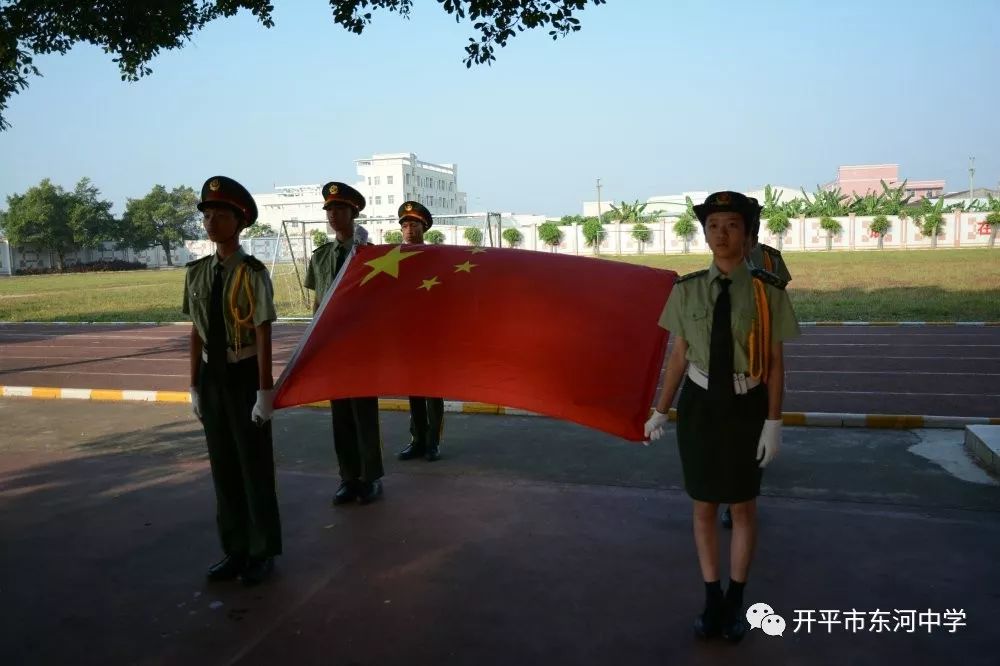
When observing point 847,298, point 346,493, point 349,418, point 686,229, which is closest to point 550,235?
point 686,229

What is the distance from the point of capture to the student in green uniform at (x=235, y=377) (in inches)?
154

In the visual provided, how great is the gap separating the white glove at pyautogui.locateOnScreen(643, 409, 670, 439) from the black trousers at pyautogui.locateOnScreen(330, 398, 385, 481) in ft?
7.14

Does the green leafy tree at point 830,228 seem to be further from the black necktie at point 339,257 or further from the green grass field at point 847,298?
the black necktie at point 339,257

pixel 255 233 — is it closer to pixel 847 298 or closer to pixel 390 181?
pixel 390 181

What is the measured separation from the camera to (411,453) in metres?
6.16

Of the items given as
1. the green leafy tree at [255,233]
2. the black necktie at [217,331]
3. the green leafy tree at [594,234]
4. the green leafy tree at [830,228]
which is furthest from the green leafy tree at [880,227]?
the black necktie at [217,331]

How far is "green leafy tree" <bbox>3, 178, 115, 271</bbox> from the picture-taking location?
216 feet

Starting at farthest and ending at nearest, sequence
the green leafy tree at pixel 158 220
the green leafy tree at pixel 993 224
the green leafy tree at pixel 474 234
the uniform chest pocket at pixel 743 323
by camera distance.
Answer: the green leafy tree at pixel 158 220 < the green leafy tree at pixel 993 224 < the green leafy tree at pixel 474 234 < the uniform chest pocket at pixel 743 323

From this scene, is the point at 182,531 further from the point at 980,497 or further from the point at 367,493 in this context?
the point at 980,497

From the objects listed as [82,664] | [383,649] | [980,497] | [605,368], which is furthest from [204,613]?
[980,497]

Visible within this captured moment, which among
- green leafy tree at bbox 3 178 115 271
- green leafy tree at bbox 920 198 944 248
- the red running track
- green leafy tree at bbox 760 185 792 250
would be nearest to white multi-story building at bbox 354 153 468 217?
green leafy tree at bbox 3 178 115 271

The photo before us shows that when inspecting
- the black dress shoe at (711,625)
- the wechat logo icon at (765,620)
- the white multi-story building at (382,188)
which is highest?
the white multi-story building at (382,188)

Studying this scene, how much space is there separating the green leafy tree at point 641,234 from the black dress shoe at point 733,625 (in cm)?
5524

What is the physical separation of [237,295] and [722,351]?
2.30 meters
